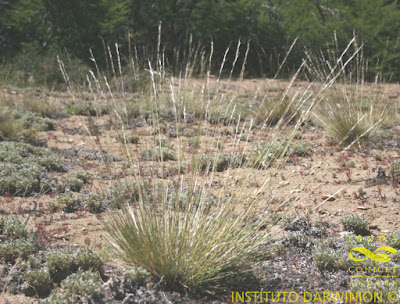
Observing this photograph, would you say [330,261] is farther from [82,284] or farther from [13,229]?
[13,229]

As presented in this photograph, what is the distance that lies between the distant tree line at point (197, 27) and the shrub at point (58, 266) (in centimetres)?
996

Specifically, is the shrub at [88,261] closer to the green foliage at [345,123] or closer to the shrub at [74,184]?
the shrub at [74,184]

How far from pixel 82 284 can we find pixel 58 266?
40 centimetres

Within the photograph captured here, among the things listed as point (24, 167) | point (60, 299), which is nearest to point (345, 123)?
point (24, 167)

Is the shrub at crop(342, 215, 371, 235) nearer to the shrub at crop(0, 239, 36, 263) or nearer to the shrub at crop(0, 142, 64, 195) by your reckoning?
the shrub at crop(0, 239, 36, 263)

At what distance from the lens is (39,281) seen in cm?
303

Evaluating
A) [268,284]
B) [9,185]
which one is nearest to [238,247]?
[268,284]

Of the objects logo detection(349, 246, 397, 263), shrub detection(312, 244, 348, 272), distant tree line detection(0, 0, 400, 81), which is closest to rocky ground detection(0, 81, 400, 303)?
shrub detection(312, 244, 348, 272)

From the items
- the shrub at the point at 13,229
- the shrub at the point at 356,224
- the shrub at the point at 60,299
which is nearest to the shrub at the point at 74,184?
the shrub at the point at 13,229

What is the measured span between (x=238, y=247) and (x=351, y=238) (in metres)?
1.15

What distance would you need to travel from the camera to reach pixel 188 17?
14.3 meters

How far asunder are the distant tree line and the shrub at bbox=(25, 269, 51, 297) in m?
10.1

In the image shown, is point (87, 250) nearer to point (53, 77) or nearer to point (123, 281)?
point (123, 281)

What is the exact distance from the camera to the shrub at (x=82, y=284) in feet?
9.34
